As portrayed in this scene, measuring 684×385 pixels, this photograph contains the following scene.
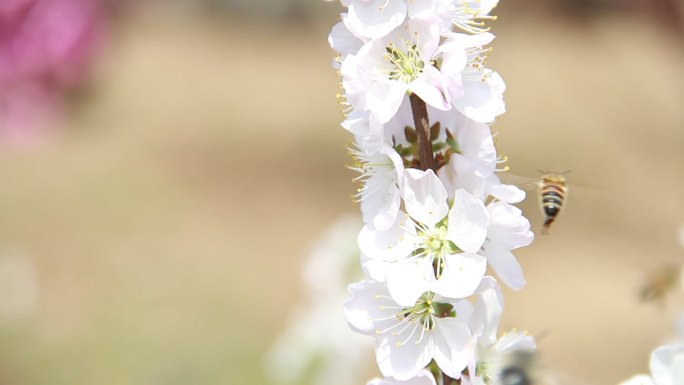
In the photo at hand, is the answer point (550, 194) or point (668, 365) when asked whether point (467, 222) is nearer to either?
point (668, 365)

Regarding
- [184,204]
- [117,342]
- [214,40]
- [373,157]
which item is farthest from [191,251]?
[373,157]

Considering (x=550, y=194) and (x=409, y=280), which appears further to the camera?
(x=550, y=194)

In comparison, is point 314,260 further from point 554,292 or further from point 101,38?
point 554,292

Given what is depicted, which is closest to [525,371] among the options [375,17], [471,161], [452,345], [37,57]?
[452,345]

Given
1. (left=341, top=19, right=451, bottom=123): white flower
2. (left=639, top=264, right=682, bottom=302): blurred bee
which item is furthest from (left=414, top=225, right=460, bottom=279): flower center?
(left=639, top=264, right=682, bottom=302): blurred bee

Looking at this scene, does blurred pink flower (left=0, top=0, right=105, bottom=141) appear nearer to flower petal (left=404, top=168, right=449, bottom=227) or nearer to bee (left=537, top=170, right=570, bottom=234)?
bee (left=537, top=170, right=570, bottom=234)

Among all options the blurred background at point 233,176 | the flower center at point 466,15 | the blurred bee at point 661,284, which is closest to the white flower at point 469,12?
the flower center at point 466,15

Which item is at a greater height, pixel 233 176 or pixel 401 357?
pixel 401 357
